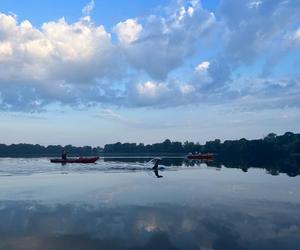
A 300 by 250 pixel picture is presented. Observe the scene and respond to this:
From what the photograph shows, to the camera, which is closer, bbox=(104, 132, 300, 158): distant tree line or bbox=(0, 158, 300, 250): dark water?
bbox=(0, 158, 300, 250): dark water

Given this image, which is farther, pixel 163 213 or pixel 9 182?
pixel 9 182

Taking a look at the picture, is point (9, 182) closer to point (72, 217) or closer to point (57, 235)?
point (72, 217)

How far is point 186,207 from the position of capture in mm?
20734

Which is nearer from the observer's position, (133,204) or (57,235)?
(57,235)

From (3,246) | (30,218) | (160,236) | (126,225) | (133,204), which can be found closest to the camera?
(3,246)

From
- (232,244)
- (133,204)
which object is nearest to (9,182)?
(133,204)

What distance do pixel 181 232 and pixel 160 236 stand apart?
3.28 feet

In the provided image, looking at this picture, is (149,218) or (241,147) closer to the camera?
(149,218)

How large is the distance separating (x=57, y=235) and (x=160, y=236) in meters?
3.79

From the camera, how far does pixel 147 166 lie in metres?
56.3

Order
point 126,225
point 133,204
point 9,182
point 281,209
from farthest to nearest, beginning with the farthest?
point 9,182
point 133,204
point 281,209
point 126,225

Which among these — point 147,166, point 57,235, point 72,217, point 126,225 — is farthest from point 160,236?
point 147,166

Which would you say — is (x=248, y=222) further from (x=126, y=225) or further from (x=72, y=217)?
(x=72, y=217)

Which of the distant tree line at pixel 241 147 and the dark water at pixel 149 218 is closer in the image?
the dark water at pixel 149 218
